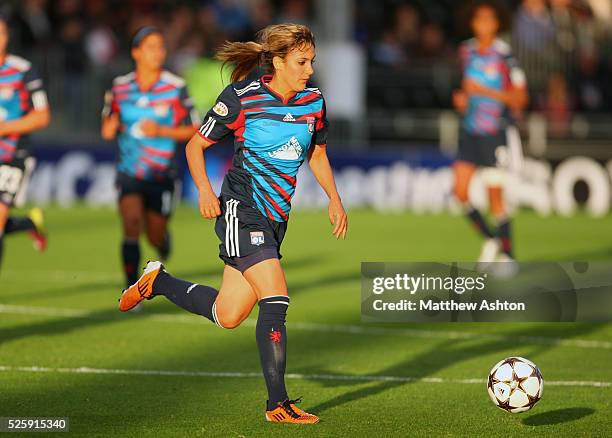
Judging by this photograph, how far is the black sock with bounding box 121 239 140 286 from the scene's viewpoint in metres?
10.8

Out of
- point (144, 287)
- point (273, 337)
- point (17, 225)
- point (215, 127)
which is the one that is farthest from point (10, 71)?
point (273, 337)

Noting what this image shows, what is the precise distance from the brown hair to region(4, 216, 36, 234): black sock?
4.90 m

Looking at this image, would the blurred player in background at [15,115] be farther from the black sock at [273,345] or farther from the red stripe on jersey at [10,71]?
the black sock at [273,345]

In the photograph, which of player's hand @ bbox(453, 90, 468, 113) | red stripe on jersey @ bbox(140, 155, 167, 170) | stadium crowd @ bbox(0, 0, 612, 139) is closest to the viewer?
red stripe on jersey @ bbox(140, 155, 167, 170)

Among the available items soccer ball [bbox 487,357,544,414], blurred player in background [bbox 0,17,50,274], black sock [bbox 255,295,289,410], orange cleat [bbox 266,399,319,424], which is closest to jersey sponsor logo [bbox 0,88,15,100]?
blurred player in background [bbox 0,17,50,274]

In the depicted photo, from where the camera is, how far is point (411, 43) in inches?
1056

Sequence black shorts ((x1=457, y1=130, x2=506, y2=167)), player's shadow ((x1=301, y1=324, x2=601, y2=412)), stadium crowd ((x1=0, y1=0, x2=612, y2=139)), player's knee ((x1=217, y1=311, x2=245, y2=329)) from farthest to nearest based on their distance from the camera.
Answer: stadium crowd ((x1=0, y1=0, x2=612, y2=139)) → black shorts ((x1=457, y1=130, x2=506, y2=167)) → player's shadow ((x1=301, y1=324, x2=601, y2=412)) → player's knee ((x1=217, y1=311, x2=245, y2=329))

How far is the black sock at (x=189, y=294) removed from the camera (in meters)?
7.14

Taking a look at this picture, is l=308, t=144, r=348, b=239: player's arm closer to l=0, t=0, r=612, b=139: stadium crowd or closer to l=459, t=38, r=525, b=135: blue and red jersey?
l=459, t=38, r=525, b=135: blue and red jersey

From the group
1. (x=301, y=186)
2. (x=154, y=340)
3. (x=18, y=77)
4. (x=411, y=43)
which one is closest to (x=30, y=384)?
(x=154, y=340)

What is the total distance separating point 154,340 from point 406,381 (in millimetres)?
2239

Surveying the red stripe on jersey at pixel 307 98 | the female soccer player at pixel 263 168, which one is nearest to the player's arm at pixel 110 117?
the female soccer player at pixel 263 168

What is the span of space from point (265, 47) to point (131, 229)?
437 cm

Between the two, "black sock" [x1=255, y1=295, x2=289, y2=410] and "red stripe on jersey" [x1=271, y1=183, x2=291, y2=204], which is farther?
"red stripe on jersey" [x1=271, y1=183, x2=291, y2=204]
